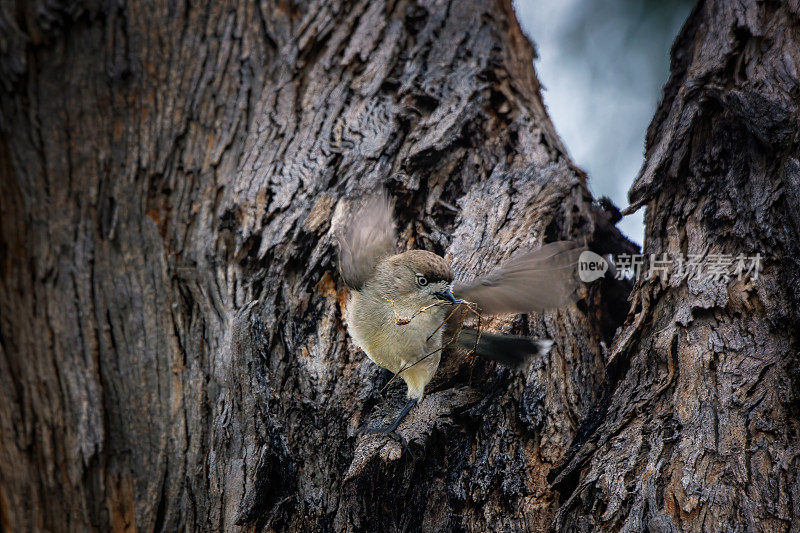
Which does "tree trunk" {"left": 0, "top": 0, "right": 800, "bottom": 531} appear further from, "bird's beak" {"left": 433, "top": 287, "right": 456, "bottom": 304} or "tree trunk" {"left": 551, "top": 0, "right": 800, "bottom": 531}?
"bird's beak" {"left": 433, "top": 287, "right": 456, "bottom": 304}

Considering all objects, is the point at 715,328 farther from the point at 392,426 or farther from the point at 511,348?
the point at 392,426

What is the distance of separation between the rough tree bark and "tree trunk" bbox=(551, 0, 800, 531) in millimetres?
→ 270

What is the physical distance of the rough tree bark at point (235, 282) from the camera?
1730mm


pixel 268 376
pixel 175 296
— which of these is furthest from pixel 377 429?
pixel 175 296

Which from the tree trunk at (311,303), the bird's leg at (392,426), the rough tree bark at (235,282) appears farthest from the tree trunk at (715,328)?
the bird's leg at (392,426)

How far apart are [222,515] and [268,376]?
490mm

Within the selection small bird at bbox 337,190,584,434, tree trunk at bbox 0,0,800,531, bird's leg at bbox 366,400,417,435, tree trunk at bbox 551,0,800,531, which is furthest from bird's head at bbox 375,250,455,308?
tree trunk at bbox 551,0,800,531

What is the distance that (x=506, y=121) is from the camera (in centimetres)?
324

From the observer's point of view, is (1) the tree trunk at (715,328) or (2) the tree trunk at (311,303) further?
(1) the tree trunk at (715,328)

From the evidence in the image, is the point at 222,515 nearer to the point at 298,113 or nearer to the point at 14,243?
the point at 14,243

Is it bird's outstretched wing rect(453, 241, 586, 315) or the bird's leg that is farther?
bird's outstretched wing rect(453, 241, 586, 315)

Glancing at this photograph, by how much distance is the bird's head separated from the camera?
2576 millimetres

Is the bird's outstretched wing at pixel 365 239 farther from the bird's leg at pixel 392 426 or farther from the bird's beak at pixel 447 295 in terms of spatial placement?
the bird's leg at pixel 392 426

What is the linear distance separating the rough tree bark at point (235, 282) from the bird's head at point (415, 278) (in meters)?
0.23
